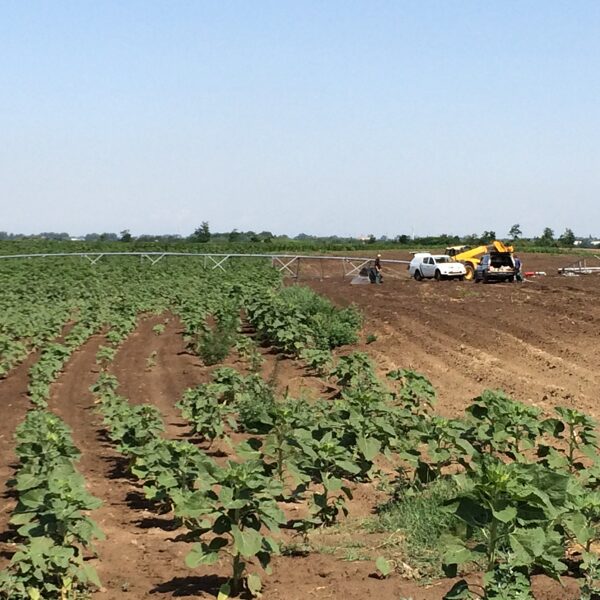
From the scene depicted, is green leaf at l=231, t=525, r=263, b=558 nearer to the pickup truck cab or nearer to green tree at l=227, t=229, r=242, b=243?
the pickup truck cab

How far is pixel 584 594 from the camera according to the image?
5559mm

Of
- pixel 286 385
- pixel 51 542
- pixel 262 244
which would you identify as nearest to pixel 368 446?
pixel 51 542

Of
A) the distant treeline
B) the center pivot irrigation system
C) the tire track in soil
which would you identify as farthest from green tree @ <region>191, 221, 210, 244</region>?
the tire track in soil

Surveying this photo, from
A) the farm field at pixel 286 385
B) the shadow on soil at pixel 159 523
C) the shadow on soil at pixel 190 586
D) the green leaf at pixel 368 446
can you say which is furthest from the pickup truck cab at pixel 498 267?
the shadow on soil at pixel 190 586

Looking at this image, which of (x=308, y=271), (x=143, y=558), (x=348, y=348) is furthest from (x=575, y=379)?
(x=308, y=271)

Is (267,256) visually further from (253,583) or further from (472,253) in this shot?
(253,583)

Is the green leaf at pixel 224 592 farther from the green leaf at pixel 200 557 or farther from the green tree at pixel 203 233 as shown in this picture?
the green tree at pixel 203 233

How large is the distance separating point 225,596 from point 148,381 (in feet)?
40.1

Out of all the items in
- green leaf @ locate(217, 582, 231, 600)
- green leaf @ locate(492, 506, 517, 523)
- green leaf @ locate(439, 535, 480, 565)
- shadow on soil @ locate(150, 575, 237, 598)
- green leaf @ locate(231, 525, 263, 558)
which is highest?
green leaf @ locate(492, 506, 517, 523)

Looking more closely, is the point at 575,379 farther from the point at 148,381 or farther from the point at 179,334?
the point at 179,334

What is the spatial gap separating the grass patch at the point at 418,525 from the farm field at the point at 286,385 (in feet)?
0.20

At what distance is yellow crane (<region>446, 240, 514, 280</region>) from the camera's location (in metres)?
45.2

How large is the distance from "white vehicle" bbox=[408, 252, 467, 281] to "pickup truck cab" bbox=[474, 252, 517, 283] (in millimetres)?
2776

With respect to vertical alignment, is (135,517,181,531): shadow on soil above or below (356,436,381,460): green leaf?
below
